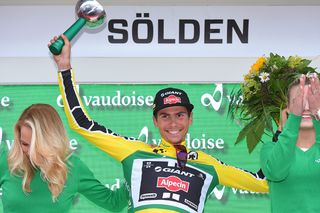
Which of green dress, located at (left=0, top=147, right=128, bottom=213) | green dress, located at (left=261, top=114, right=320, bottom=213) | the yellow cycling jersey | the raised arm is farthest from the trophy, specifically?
green dress, located at (left=261, top=114, right=320, bottom=213)

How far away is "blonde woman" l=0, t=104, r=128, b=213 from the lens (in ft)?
10.1

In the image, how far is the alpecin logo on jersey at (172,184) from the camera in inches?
127

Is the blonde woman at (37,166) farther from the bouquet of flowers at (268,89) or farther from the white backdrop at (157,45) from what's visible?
the white backdrop at (157,45)

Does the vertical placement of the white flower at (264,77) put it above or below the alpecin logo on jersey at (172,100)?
above

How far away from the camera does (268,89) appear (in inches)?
128

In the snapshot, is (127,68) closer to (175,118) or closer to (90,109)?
(90,109)

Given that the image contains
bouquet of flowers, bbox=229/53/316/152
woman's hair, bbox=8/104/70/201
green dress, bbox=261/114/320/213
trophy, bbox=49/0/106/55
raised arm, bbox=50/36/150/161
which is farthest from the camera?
trophy, bbox=49/0/106/55

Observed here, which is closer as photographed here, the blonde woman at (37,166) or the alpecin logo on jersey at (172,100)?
the blonde woman at (37,166)

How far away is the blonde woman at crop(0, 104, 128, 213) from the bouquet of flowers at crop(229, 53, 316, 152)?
3.29ft

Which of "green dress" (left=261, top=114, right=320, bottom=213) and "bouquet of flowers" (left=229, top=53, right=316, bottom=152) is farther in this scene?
"bouquet of flowers" (left=229, top=53, right=316, bottom=152)

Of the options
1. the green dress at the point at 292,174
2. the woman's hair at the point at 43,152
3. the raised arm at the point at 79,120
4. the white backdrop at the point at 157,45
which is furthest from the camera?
the white backdrop at the point at 157,45

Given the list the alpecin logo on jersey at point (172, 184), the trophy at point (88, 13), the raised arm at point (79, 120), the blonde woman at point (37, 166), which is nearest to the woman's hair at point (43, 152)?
the blonde woman at point (37, 166)

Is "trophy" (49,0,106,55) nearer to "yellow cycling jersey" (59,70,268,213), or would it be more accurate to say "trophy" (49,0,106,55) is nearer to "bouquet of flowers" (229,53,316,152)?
"yellow cycling jersey" (59,70,268,213)

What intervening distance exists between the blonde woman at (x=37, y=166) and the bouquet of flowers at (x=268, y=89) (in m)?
1.00
